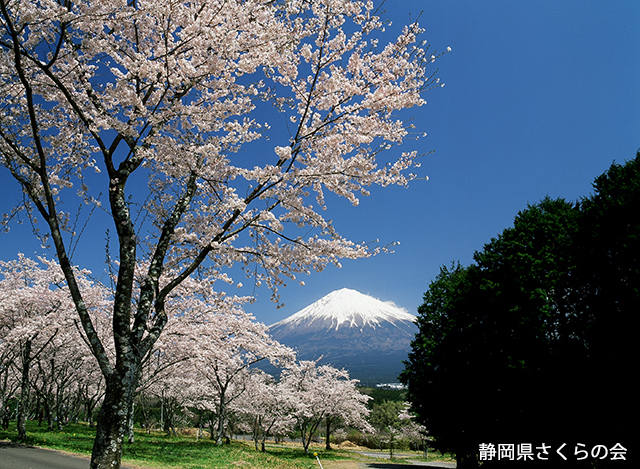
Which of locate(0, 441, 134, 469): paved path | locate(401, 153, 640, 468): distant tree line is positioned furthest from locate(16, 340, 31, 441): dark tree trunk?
locate(401, 153, 640, 468): distant tree line

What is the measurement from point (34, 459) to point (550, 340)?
2020 cm

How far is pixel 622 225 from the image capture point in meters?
12.5

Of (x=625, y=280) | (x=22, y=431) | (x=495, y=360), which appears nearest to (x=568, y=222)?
(x=625, y=280)

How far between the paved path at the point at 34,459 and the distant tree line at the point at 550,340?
606 inches

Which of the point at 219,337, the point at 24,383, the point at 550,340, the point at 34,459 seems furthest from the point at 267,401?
the point at 550,340

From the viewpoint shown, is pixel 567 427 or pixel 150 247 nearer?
pixel 150 247

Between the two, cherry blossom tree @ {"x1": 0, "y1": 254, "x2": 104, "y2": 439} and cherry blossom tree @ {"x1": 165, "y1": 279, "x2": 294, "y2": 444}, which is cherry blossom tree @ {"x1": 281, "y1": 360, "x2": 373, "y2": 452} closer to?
cherry blossom tree @ {"x1": 165, "y1": 279, "x2": 294, "y2": 444}

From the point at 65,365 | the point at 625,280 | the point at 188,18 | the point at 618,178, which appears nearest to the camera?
the point at 188,18

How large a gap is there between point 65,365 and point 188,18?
28654 mm

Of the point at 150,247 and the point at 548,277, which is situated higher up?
the point at 548,277

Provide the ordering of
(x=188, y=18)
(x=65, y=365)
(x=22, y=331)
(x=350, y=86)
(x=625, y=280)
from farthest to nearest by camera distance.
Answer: (x=65, y=365), (x=22, y=331), (x=625, y=280), (x=350, y=86), (x=188, y=18)

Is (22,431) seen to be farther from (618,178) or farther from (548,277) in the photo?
(618,178)

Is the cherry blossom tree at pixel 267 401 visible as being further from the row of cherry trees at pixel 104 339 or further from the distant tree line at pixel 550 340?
the distant tree line at pixel 550 340

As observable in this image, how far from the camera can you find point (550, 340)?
14133 millimetres
